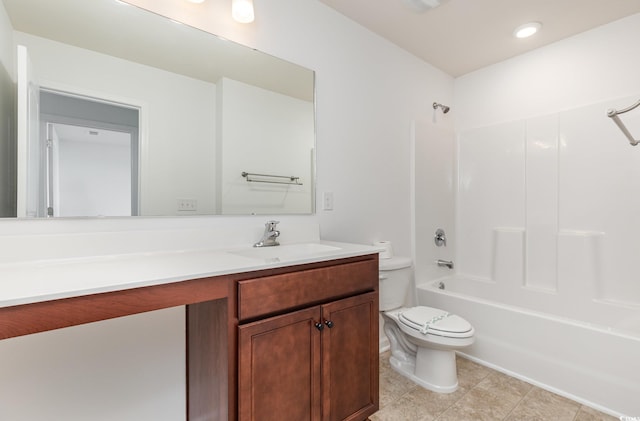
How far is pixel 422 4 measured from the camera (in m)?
1.76

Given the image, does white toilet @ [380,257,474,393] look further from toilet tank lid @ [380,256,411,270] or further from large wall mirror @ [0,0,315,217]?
large wall mirror @ [0,0,315,217]

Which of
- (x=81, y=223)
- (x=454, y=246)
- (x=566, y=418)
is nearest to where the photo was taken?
(x=81, y=223)

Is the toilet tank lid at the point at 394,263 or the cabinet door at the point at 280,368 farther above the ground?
the toilet tank lid at the point at 394,263

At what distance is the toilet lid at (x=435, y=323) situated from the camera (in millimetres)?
1686

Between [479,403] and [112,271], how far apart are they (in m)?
1.91

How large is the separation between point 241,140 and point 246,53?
46cm

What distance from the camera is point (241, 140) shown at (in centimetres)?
160

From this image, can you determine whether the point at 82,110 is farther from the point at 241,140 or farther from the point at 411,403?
→ the point at 411,403

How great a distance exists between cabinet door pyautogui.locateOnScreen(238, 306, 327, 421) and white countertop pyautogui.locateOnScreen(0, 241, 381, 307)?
0.72 ft

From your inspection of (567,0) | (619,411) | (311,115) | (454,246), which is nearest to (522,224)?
(454,246)

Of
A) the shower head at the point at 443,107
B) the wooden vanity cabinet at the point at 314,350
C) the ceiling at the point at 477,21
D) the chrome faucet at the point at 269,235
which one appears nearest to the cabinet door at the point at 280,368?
the wooden vanity cabinet at the point at 314,350

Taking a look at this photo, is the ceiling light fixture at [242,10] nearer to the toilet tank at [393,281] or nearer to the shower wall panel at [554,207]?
the toilet tank at [393,281]

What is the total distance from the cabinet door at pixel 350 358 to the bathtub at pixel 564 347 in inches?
42.4

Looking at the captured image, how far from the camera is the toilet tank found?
1979mm
